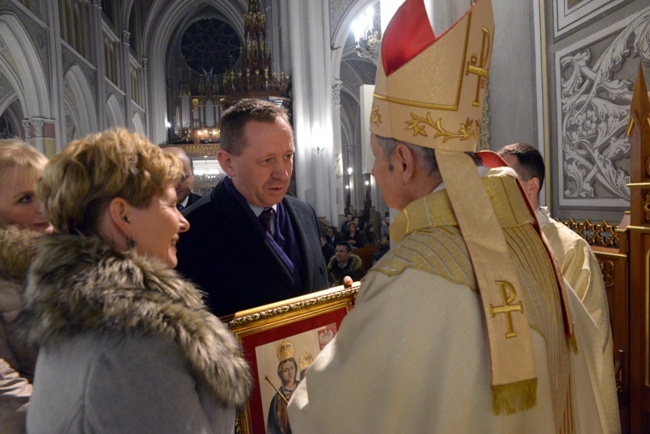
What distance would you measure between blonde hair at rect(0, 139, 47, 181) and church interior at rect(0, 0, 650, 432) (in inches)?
45.9

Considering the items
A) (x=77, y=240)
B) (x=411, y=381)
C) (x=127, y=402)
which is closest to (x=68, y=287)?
(x=77, y=240)

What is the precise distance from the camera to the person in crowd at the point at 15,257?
1238mm

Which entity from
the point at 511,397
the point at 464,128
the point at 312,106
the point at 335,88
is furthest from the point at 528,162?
the point at 335,88

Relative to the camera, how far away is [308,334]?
1.59 metres

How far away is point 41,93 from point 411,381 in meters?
11.3

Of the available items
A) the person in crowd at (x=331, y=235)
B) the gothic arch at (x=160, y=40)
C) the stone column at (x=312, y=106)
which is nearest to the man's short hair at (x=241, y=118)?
the person in crowd at (x=331, y=235)

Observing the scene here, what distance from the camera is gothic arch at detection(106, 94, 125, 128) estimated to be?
16.1 meters

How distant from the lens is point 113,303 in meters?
0.90

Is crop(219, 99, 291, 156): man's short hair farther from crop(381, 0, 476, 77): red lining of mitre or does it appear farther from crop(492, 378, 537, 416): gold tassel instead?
crop(492, 378, 537, 416): gold tassel

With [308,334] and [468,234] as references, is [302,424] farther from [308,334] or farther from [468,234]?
[468,234]

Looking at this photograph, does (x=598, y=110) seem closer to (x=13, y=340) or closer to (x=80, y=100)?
(x=13, y=340)

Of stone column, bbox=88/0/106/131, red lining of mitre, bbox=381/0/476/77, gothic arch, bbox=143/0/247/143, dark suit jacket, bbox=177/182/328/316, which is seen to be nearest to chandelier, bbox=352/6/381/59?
stone column, bbox=88/0/106/131

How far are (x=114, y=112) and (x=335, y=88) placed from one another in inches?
342

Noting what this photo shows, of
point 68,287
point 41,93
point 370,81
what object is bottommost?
point 68,287
